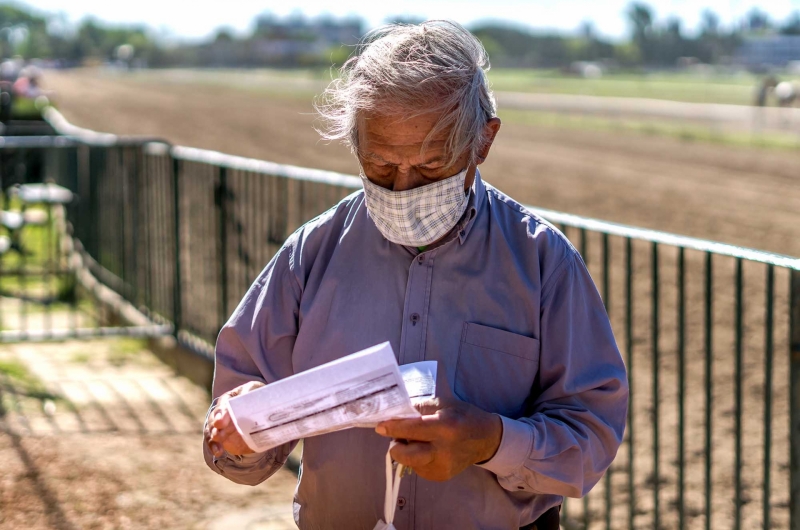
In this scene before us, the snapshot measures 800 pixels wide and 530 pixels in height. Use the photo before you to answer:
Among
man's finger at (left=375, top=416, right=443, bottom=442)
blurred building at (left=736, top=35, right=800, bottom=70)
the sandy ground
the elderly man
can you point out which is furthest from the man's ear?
blurred building at (left=736, top=35, right=800, bottom=70)

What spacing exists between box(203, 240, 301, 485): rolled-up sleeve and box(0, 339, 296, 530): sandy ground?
2562mm

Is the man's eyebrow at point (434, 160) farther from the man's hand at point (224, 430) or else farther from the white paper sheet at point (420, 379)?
the man's hand at point (224, 430)

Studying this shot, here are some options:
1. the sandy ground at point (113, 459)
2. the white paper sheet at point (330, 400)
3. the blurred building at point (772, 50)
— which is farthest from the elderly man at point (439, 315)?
the blurred building at point (772, 50)

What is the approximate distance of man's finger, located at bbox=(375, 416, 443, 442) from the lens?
1.89m

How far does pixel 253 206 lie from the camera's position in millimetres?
6445

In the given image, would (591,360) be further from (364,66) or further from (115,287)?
(115,287)

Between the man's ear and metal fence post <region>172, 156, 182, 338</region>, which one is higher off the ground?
the man's ear

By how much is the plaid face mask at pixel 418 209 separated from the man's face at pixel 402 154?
2cm

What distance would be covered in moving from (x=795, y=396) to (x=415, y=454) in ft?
6.76

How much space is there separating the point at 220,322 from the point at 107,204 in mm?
2326

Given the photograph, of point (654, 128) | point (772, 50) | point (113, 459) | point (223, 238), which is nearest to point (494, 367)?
point (113, 459)

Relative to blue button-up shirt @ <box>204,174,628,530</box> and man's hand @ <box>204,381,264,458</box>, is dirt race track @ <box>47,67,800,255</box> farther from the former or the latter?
man's hand @ <box>204,381,264,458</box>

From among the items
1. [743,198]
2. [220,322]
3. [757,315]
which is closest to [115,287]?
[220,322]

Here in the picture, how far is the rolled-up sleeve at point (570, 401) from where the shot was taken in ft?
6.59
